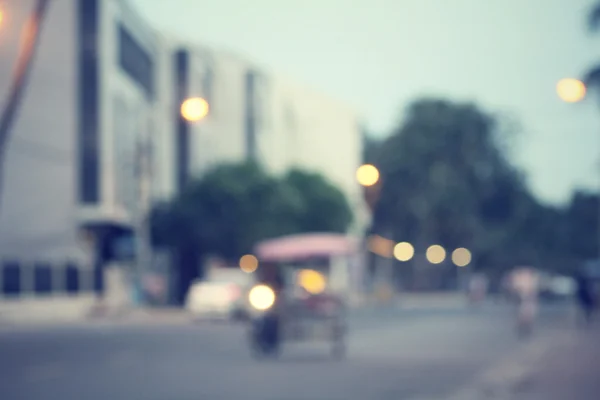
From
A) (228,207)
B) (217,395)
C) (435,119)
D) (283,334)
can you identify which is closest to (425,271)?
(435,119)

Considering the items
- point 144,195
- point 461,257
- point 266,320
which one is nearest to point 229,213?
point 144,195

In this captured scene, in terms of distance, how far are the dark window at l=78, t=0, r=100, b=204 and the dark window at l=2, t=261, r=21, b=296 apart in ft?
18.0

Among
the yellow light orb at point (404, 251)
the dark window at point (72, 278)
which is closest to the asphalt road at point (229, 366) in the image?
the dark window at point (72, 278)

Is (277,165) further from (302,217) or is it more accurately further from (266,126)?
(302,217)

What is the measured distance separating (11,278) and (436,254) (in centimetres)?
4368

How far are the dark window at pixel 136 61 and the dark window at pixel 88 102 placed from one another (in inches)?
179

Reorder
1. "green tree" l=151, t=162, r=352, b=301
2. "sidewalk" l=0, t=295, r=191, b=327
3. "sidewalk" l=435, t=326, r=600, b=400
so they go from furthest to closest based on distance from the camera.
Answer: "green tree" l=151, t=162, r=352, b=301
"sidewalk" l=0, t=295, r=191, b=327
"sidewalk" l=435, t=326, r=600, b=400

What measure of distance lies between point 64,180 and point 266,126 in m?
37.5

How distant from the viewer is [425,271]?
90438mm

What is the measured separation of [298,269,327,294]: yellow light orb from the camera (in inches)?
963

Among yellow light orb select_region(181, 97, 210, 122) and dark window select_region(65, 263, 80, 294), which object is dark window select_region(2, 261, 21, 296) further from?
yellow light orb select_region(181, 97, 210, 122)

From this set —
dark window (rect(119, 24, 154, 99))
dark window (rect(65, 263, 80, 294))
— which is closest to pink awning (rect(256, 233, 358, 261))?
dark window (rect(65, 263, 80, 294))

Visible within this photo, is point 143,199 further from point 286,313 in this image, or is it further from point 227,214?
point 286,313

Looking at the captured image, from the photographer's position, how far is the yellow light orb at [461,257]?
91500 mm
